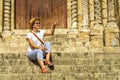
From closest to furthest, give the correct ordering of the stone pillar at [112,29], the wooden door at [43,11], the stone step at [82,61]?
the stone step at [82,61], the stone pillar at [112,29], the wooden door at [43,11]

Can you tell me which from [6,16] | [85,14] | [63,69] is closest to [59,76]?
[63,69]

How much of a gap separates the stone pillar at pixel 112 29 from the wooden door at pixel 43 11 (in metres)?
2.20

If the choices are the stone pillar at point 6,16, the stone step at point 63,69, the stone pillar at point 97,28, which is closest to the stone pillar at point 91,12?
the stone pillar at point 97,28

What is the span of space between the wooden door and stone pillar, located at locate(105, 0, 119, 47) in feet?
7.21

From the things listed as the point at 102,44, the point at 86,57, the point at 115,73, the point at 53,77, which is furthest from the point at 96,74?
the point at 102,44

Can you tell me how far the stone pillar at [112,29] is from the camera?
12891 millimetres

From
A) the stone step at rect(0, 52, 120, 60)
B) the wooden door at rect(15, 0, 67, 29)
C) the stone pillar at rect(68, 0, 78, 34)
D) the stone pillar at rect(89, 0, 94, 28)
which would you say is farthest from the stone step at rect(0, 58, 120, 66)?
the wooden door at rect(15, 0, 67, 29)

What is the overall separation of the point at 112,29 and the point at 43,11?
348cm

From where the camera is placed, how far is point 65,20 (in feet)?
47.9

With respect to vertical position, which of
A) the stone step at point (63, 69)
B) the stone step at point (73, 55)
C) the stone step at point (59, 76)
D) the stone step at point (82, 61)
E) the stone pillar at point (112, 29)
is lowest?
the stone step at point (59, 76)

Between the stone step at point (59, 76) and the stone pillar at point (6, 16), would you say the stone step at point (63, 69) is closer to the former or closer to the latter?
the stone step at point (59, 76)

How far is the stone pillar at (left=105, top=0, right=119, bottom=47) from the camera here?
1289 cm

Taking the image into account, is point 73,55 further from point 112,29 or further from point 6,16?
point 6,16

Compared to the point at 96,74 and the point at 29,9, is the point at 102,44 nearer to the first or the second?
the point at 29,9
